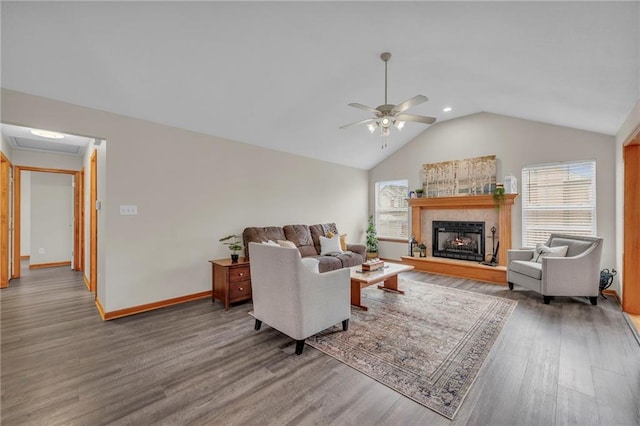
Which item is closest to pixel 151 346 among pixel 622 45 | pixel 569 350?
pixel 569 350

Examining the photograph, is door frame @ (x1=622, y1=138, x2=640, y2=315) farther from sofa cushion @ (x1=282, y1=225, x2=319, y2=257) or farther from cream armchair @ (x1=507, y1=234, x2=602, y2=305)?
sofa cushion @ (x1=282, y1=225, x2=319, y2=257)

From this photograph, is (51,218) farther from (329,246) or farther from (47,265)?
(329,246)

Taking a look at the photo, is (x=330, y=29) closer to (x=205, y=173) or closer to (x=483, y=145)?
(x=205, y=173)

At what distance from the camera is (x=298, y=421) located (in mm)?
1642

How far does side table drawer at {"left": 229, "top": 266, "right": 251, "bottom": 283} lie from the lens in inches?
141

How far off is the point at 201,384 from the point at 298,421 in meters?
0.85

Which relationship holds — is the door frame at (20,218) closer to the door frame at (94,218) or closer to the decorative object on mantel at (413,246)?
the door frame at (94,218)

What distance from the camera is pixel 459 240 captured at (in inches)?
226

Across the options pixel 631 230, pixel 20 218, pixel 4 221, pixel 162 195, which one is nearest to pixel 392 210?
pixel 631 230

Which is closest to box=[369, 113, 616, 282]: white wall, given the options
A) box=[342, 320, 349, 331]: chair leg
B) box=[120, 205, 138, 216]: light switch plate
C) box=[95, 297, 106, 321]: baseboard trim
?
box=[342, 320, 349, 331]: chair leg

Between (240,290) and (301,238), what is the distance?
1.73 m

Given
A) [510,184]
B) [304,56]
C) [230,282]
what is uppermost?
[304,56]

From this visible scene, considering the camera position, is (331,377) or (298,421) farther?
(331,377)

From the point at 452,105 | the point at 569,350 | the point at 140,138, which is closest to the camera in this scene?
the point at 569,350
